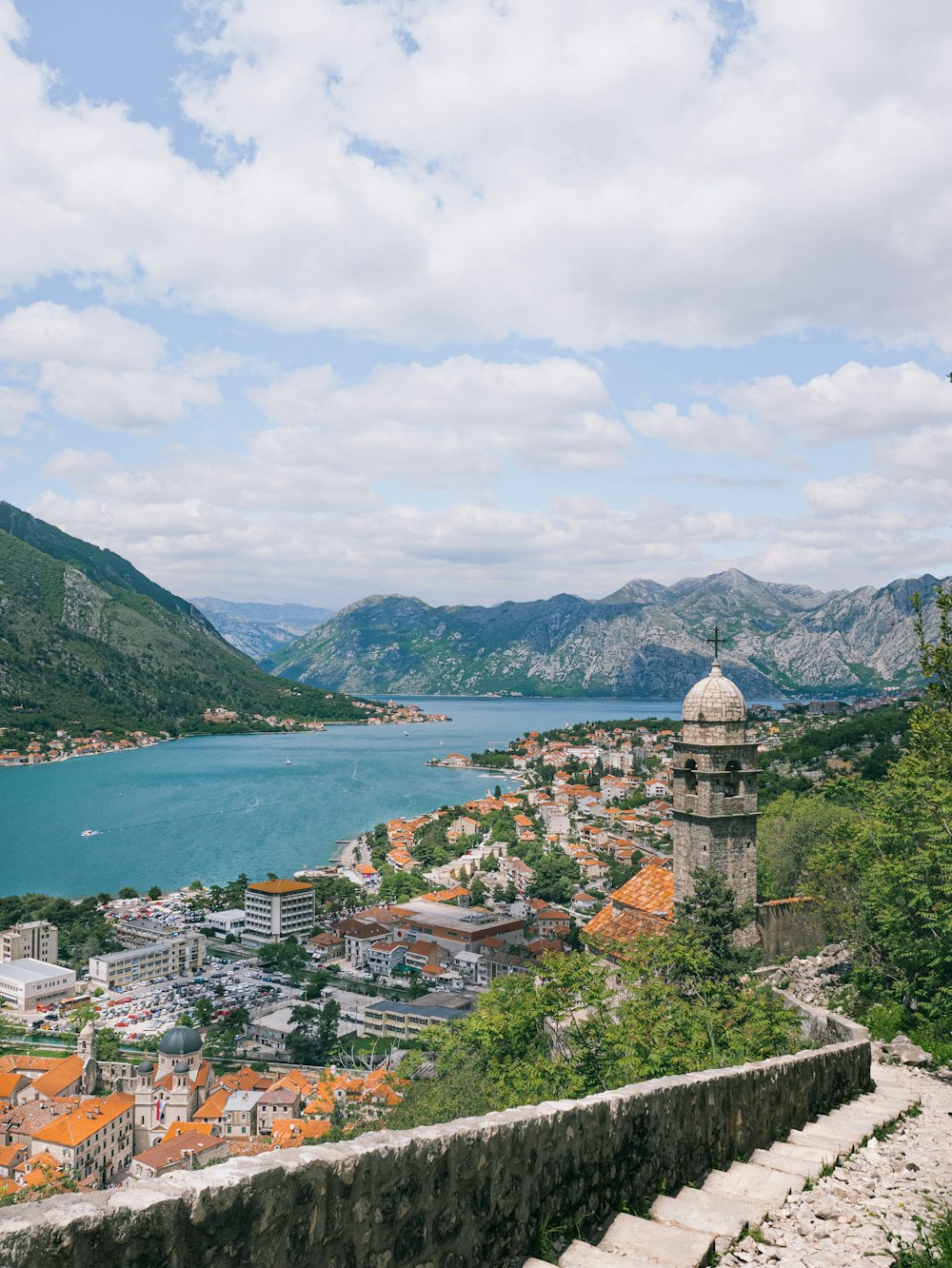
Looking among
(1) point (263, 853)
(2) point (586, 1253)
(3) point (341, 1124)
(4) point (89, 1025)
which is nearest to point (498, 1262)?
(2) point (586, 1253)

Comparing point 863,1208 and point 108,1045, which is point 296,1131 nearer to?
point 108,1045

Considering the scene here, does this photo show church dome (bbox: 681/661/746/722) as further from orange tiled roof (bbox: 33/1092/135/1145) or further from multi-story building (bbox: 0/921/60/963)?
multi-story building (bbox: 0/921/60/963)

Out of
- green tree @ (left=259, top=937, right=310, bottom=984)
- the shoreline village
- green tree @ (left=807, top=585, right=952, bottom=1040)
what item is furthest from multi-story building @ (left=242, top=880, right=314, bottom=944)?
the shoreline village

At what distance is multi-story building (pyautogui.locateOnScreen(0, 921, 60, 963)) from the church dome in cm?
3913

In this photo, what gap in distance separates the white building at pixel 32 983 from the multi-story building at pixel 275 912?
10001 mm

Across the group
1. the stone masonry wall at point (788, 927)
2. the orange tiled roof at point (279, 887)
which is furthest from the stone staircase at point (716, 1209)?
the orange tiled roof at point (279, 887)

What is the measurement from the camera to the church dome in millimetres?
18875

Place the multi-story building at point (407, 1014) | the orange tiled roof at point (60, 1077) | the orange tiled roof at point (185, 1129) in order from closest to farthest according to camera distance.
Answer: the orange tiled roof at point (185, 1129) < the orange tiled roof at point (60, 1077) < the multi-story building at point (407, 1014)

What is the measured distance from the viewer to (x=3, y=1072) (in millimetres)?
27609

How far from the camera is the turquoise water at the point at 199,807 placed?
60.0 metres

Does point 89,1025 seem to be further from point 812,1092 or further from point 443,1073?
point 812,1092

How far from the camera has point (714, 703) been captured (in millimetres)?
19000

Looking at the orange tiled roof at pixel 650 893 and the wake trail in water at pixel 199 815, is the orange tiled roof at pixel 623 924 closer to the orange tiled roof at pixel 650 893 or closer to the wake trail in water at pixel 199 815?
the orange tiled roof at pixel 650 893

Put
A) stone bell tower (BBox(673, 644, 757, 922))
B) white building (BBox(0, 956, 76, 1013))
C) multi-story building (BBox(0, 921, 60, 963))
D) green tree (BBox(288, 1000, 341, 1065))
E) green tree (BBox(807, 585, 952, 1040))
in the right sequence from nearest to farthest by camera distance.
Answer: green tree (BBox(807, 585, 952, 1040)) → stone bell tower (BBox(673, 644, 757, 922)) → green tree (BBox(288, 1000, 341, 1065)) → white building (BBox(0, 956, 76, 1013)) → multi-story building (BBox(0, 921, 60, 963))
